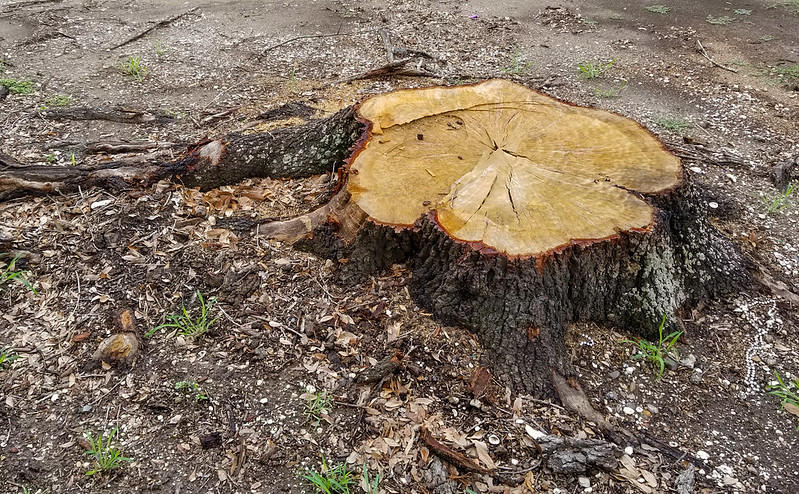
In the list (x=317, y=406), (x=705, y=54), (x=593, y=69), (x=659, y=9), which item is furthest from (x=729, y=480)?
(x=659, y=9)

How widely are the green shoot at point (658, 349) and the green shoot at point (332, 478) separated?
4.56ft

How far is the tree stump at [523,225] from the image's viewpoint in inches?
90.4

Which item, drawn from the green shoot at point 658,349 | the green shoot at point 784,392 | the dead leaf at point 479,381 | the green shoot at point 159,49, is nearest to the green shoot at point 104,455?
the dead leaf at point 479,381

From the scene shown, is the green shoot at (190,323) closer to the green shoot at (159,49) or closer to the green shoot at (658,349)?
the green shoot at (658,349)

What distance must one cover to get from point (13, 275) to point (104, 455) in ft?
4.06

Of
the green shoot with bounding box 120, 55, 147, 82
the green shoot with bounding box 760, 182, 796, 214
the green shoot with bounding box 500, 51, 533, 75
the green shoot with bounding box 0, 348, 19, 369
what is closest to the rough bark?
the green shoot with bounding box 0, 348, 19, 369

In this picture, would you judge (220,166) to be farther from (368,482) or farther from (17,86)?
(17,86)

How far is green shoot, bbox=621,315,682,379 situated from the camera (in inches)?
95.7

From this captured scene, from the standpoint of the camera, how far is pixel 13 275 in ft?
8.84

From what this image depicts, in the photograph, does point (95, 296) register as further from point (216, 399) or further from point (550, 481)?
point (550, 481)

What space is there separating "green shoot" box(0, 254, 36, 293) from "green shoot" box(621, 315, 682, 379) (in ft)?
9.62

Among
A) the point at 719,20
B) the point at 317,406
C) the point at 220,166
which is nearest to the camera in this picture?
the point at 317,406

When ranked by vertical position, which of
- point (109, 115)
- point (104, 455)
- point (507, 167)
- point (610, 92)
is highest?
point (507, 167)

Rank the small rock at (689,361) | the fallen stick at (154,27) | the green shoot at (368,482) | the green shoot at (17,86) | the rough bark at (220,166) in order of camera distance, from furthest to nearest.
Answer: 1. the fallen stick at (154,27)
2. the green shoot at (17,86)
3. the rough bark at (220,166)
4. the small rock at (689,361)
5. the green shoot at (368,482)
